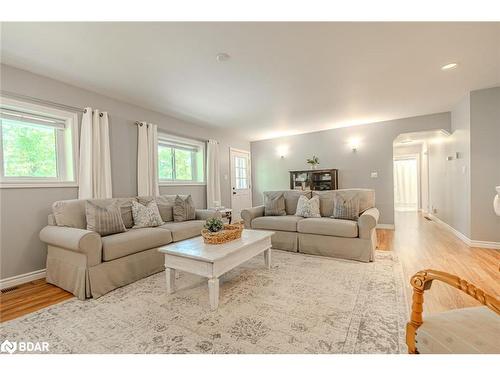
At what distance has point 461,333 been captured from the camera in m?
0.88

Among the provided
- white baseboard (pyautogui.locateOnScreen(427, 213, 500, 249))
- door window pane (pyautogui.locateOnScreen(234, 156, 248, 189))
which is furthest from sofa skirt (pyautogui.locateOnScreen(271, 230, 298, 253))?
door window pane (pyautogui.locateOnScreen(234, 156, 248, 189))

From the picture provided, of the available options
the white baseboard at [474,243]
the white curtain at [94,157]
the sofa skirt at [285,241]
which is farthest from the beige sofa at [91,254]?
the white baseboard at [474,243]

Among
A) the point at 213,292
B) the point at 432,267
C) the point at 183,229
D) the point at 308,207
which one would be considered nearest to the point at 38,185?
the point at 183,229

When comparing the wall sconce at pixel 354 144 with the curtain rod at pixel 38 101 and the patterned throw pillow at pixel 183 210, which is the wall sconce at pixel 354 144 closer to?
the patterned throw pillow at pixel 183 210

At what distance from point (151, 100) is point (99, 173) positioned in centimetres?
135

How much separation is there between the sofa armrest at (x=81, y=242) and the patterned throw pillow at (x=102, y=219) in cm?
23

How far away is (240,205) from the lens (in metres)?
6.43

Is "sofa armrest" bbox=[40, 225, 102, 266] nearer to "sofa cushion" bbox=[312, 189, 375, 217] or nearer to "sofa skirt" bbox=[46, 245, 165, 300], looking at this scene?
"sofa skirt" bbox=[46, 245, 165, 300]

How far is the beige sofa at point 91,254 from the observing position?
214cm

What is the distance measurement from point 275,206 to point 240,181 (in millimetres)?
2749

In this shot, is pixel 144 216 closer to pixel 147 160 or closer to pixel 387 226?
pixel 147 160

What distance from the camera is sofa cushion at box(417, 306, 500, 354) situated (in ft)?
2.73
